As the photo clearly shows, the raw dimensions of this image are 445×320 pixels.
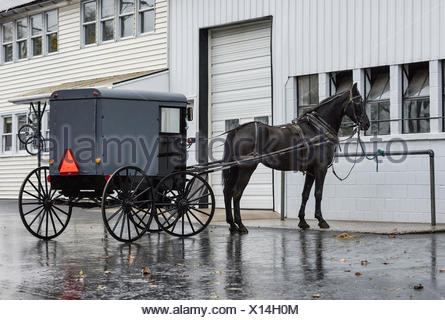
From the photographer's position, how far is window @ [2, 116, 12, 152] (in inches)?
1135

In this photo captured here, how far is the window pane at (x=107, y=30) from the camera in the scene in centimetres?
2417

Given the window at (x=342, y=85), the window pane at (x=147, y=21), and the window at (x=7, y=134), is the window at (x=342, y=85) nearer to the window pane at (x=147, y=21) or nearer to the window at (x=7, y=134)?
the window pane at (x=147, y=21)

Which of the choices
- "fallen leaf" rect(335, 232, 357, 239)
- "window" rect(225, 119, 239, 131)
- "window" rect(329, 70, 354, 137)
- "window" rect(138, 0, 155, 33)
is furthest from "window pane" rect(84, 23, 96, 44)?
"fallen leaf" rect(335, 232, 357, 239)

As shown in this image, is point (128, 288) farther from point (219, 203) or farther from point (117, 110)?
point (219, 203)

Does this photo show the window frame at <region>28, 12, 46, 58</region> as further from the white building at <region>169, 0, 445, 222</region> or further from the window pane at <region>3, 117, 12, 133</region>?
the white building at <region>169, 0, 445, 222</region>

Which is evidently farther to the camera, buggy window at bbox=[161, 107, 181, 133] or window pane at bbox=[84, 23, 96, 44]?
window pane at bbox=[84, 23, 96, 44]

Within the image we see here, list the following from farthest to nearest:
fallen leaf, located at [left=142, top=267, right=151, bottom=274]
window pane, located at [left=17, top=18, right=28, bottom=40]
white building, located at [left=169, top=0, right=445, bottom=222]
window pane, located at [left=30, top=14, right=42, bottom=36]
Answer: window pane, located at [left=17, top=18, right=28, bottom=40] < window pane, located at [left=30, top=14, right=42, bottom=36] < white building, located at [left=169, top=0, right=445, bottom=222] < fallen leaf, located at [left=142, top=267, right=151, bottom=274]

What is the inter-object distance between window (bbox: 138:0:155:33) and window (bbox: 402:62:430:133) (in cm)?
903

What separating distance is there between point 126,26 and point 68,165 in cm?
1254

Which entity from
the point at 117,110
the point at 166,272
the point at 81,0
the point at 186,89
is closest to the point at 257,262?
the point at 166,272

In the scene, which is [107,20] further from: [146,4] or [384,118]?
[384,118]

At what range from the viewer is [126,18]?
77.6 feet

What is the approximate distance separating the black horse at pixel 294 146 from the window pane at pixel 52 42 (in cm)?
1447

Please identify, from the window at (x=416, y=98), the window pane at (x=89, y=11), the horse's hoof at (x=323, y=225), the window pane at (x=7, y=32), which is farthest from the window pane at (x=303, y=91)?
the window pane at (x=7, y=32)
